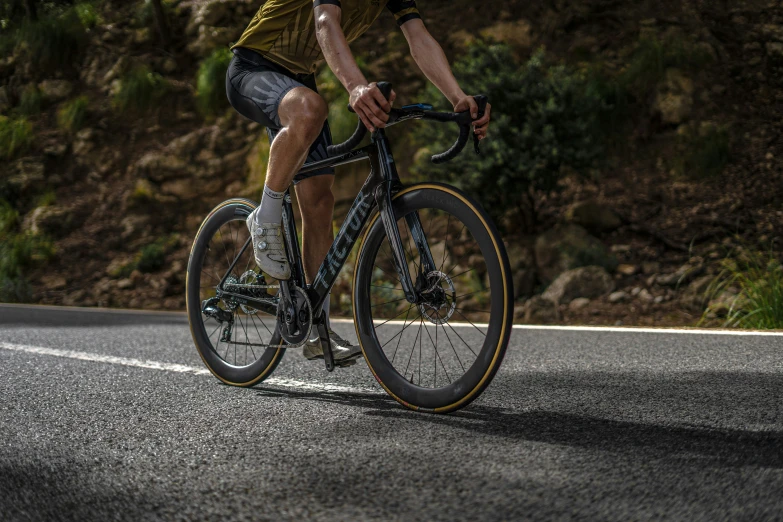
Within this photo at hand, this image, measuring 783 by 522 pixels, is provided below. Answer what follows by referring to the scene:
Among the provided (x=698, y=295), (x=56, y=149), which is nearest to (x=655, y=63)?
(x=698, y=295)

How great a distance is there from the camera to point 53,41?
1464cm

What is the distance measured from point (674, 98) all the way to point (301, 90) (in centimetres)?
798

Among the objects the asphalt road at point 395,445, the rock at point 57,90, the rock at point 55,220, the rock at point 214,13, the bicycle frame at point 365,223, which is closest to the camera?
the asphalt road at point 395,445

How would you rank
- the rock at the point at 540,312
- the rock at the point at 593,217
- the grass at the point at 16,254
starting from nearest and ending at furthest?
the rock at the point at 540,312
the rock at the point at 593,217
the grass at the point at 16,254

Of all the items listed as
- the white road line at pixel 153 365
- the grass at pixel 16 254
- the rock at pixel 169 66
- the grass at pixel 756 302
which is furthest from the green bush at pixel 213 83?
the grass at pixel 756 302

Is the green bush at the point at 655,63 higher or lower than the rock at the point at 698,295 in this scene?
higher

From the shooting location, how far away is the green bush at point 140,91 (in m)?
13.2

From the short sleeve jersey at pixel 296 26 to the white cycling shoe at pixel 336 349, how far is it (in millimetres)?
1178

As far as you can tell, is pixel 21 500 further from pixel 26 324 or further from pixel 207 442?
pixel 26 324

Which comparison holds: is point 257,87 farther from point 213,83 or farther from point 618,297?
point 213,83

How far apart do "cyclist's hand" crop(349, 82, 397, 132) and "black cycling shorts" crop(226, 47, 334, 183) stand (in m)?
0.55

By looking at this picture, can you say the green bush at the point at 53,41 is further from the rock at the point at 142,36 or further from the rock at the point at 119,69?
the rock at the point at 119,69

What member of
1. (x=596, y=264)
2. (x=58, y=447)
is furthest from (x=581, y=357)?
(x=596, y=264)

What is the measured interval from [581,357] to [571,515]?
2.45 metres
